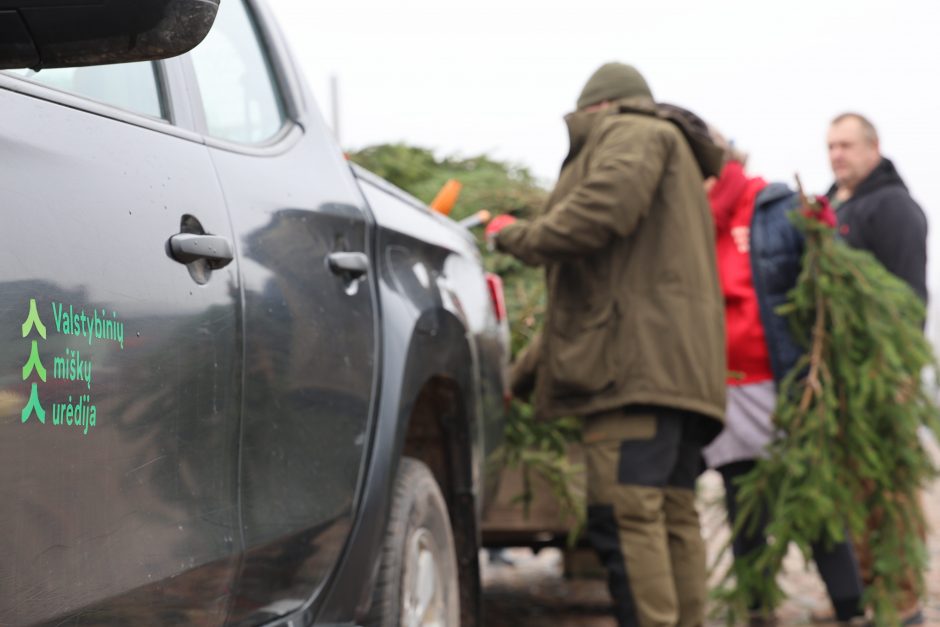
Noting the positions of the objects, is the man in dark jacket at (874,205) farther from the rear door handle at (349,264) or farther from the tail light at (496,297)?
the rear door handle at (349,264)

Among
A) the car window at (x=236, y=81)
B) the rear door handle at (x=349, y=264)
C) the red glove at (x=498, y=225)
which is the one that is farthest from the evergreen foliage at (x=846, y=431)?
the car window at (x=236, y=81)

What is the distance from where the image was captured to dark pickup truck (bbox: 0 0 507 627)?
1592mm

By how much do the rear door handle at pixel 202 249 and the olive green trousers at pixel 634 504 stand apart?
102 inches

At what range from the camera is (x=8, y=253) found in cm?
157

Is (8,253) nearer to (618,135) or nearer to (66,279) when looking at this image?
(66,279)

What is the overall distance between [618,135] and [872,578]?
7.45ft

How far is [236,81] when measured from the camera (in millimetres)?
2912

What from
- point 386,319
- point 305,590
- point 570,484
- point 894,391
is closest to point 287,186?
point 386,319

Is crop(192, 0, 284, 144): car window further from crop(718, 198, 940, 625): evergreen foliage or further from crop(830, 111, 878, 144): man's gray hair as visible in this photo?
crop(830, 111, 878, 144): man's gray hair

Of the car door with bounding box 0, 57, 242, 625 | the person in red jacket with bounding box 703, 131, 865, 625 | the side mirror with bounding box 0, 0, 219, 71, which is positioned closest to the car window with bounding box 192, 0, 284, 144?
the car door with bounding box 0, 57, 242, 625

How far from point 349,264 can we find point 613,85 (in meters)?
2.44

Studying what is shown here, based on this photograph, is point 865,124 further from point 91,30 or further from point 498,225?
point 91,30

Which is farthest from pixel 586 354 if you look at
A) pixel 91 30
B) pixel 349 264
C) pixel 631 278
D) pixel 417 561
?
pixel 91 30

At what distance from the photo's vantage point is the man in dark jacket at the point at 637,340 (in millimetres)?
4527
